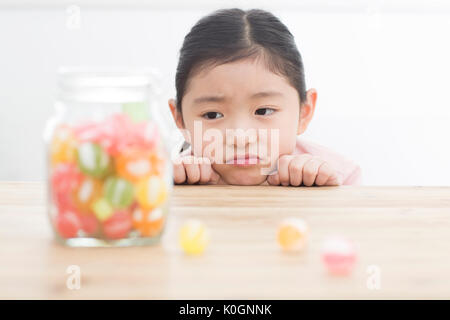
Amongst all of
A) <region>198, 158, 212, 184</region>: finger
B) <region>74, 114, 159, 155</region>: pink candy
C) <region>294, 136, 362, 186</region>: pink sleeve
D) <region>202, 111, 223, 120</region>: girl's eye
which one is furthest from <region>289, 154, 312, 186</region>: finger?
<region>74, 114, 159, 155</region>: pink candy

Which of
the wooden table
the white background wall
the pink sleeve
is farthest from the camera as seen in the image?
the white background wall

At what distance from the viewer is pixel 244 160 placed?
1.30 meters

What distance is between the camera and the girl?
50.0 inches

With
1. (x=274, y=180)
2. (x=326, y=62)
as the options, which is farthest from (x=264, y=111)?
(x=326, y=62)

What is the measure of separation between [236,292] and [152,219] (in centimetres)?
14

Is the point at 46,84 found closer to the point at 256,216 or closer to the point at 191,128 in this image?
the point at 191,128

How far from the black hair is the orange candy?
811 millimetres

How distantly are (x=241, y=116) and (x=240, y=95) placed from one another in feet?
0.16

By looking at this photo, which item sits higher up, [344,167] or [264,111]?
[264,111]

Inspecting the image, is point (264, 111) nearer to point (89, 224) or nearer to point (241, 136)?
point (241, 136)

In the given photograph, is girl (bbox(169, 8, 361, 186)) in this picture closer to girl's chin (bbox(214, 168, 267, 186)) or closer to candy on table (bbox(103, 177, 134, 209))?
girl's chin (bbox(214, 168, 267, 186))

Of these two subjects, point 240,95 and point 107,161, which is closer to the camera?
point 107,161

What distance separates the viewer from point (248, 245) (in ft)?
1.88

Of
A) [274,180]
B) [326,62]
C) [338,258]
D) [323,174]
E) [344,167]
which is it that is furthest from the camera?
[326,62]
